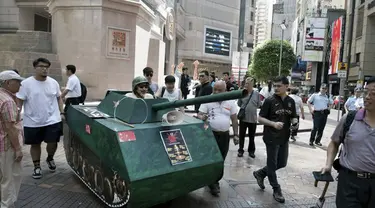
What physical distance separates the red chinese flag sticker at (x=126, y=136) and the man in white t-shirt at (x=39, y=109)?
213 centimetres

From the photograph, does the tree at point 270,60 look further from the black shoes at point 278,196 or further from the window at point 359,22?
the black shoes at point 278,196

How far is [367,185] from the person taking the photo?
113 inches

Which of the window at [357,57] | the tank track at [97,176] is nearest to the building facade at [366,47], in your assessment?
the window at [357,57]

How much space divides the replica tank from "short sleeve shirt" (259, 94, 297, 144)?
0.97 m

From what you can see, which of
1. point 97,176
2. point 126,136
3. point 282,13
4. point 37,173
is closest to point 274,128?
point 126,136

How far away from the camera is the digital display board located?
58562 mm

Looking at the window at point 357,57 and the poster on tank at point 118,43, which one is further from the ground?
the window at point 357,57

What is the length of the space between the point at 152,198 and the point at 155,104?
1.18 meters

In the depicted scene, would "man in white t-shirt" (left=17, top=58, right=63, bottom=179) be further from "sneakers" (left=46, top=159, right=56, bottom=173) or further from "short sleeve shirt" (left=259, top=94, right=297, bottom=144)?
"short sleeve shirt" (left=259, top=94, right=297, bottom=144)

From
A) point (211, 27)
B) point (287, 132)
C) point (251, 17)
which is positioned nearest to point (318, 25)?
point (211, 27)

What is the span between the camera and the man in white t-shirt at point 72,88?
7.28 meters

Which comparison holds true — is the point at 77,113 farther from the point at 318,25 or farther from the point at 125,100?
the point at 318,25

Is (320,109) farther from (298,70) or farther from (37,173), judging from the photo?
(298,70)

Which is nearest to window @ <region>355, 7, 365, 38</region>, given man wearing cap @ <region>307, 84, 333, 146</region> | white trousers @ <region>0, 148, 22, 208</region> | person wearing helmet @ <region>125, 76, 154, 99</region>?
man wearing cap @ <region>307, 84, 333, 146</region>
